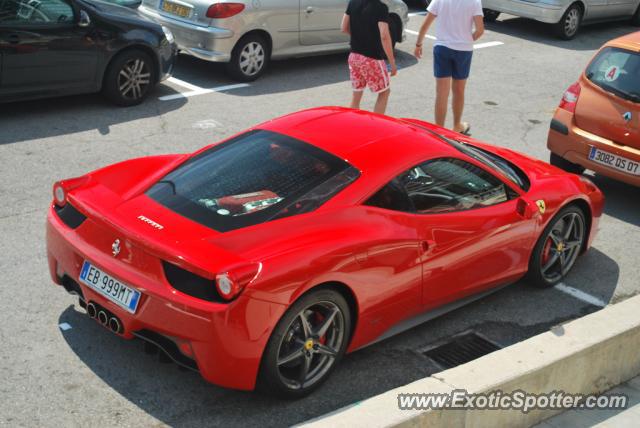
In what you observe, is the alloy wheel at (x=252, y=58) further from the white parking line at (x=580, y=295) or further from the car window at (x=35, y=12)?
the white parking line at (x=580, y=295)

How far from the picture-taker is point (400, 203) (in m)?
5.73

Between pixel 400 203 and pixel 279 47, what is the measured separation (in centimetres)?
685

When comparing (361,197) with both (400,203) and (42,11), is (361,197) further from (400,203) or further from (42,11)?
(42,11)

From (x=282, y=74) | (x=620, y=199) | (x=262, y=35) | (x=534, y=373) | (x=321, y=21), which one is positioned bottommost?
(x=620, y=199)

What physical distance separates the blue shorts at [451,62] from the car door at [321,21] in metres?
2.64

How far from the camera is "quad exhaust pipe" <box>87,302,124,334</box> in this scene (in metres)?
5.13

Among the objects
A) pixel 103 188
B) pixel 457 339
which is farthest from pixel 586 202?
pixel 103 188

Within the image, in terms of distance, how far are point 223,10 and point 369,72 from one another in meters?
2.48

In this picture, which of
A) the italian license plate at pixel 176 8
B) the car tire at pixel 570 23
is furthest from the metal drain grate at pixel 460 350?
the car tire at pixel 570 23

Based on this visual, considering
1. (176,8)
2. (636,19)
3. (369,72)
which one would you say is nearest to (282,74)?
(176,8)

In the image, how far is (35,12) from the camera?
9672 millimetres

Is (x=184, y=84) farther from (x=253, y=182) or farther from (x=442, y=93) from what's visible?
(x=253, y=182)

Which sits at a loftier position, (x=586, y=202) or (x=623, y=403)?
(x=586, y=202)

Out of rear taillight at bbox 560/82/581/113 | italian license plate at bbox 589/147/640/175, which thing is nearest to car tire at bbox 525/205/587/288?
italian license plate at bbox 589/147/640/175
